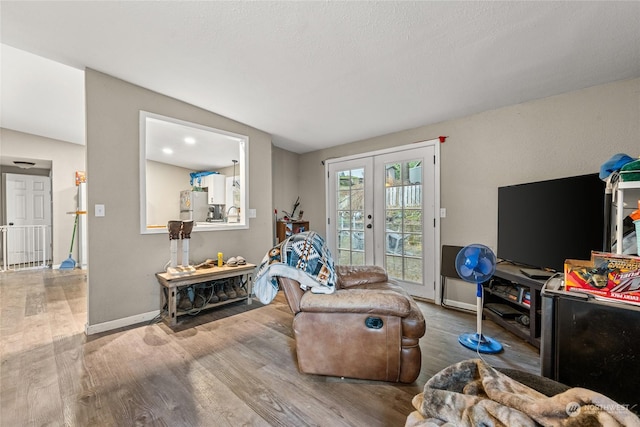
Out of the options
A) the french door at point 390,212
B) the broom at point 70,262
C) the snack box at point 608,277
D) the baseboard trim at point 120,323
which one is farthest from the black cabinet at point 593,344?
the broom at point 70,262

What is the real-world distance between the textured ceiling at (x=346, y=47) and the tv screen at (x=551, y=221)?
3.04 feet

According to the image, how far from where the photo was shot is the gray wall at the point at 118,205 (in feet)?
8.19

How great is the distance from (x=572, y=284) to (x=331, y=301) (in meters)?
1.20

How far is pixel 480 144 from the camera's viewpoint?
2994 mm

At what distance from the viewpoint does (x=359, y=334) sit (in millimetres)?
1702

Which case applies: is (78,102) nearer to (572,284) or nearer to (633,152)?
(572,284)

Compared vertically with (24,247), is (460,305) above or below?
below

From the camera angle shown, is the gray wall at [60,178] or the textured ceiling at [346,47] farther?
the gray wall at [60,178]

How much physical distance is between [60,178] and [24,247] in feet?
5.31

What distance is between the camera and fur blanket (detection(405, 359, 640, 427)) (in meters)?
0.71

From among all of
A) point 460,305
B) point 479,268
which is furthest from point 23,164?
point 460,305

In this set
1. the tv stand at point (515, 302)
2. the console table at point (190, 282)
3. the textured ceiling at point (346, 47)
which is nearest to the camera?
the textured ceiling at point (346, 47)

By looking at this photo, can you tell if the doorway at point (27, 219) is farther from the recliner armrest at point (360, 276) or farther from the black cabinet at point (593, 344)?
the black cabinet at point (593, 344)

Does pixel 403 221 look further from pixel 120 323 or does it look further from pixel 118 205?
pixel 120 323
